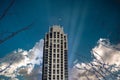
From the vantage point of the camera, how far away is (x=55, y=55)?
14625 cm

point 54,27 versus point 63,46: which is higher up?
point 54,27

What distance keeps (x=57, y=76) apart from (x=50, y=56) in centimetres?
1209

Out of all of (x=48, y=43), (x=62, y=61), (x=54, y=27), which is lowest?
(x=62, y=61)

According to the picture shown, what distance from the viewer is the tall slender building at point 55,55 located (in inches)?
5541

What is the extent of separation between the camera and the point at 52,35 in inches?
6053

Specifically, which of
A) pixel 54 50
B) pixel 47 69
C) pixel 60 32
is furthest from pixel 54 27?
pixel 47 69

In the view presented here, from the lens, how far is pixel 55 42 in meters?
151

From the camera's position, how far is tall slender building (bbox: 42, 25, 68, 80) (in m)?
141

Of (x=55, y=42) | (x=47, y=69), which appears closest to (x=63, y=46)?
(x=55, y=42)

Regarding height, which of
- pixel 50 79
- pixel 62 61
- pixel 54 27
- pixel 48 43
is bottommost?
pixel 50 79

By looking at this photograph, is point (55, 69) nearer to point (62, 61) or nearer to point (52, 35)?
point (62, 61)

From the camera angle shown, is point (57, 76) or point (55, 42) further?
point (55, 42)

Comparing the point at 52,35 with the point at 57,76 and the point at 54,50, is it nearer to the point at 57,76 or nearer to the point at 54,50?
the point at 54,50

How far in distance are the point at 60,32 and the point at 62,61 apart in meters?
18.2
